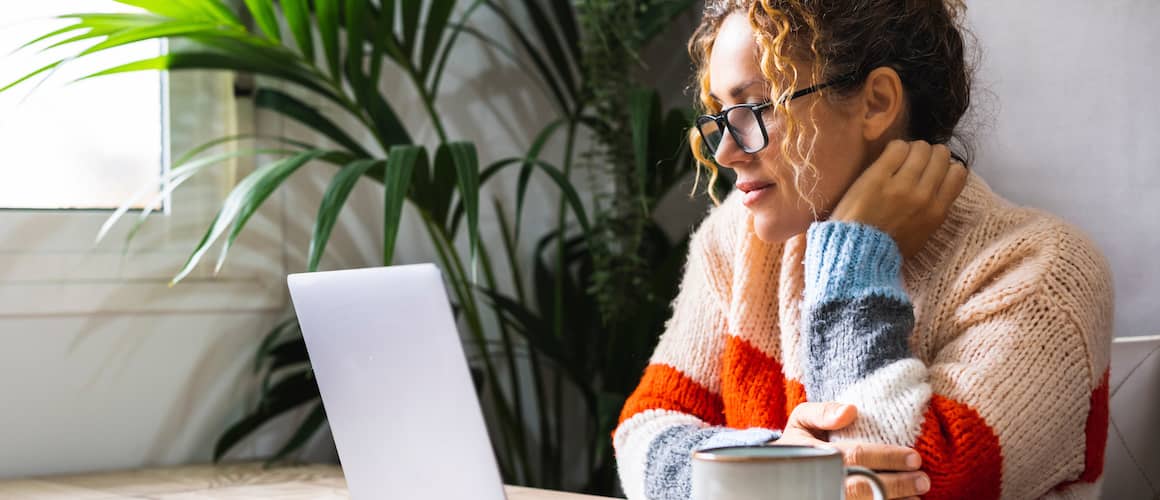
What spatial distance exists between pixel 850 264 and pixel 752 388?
24cm

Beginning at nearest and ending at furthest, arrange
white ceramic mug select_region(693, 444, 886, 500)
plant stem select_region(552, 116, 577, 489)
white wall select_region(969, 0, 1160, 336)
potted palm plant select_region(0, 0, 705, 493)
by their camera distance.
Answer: white ceramic mug select_region(693, 444, 886, 500) < white wall select_region(969, 0, 1160, 336) < potted palm plant select_region(0, 0, 705, 493) < plant stem select_region(552, 116, 577, 489)

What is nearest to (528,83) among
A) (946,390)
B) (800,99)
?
(800,99)

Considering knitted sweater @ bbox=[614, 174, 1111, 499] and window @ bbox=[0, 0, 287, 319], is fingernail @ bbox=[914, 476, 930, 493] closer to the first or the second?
knitted sweater @ bbox=[614, 174, 1111, 499]

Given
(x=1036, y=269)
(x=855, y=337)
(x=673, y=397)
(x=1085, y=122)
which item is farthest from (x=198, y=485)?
(x=1085, y=122)

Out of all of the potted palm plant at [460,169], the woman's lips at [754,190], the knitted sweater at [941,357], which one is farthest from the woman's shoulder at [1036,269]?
the potted palm plant at [460,169]

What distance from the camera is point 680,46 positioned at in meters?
2.20

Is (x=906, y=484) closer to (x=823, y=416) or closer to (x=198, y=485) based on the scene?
(x=823, y=416)

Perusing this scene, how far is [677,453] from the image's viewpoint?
1.05m

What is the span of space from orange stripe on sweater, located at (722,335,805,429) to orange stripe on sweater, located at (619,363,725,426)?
0.09 ft

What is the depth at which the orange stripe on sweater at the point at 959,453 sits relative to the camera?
2.97 feet

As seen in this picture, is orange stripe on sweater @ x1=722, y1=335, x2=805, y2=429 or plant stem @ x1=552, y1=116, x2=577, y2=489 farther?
plant stem @ x1=552, y1=116, x2=577, y2=489

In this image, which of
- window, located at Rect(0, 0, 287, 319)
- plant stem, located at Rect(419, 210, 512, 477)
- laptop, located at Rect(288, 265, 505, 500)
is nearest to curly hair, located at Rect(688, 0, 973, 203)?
laptop, located at Rect(288, 265, 505, 500)

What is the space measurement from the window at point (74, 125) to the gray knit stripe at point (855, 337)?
1.05m

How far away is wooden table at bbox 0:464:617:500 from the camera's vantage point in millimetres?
1289
